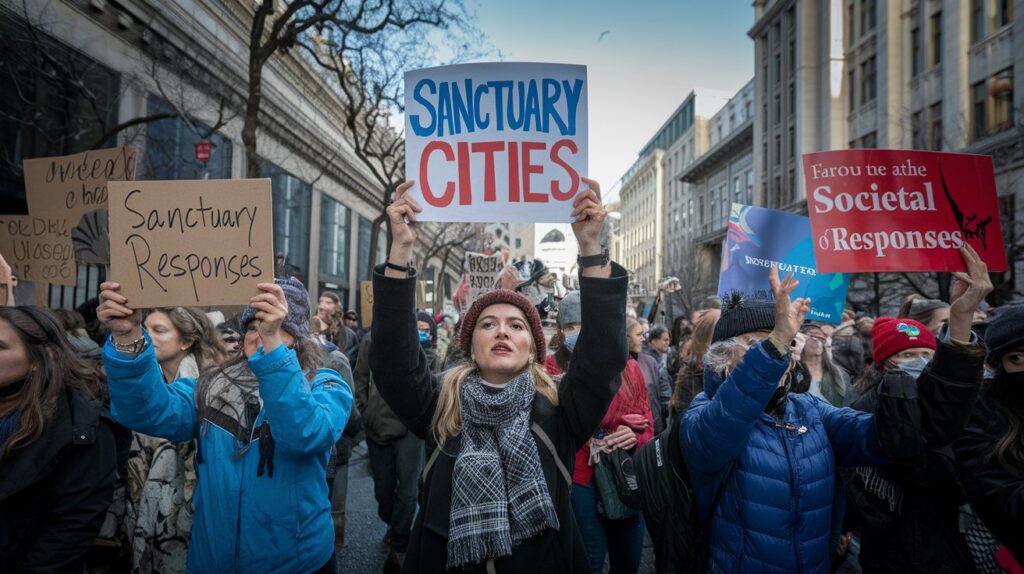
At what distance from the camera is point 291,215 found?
2197 centimetres

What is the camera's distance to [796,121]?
34.9 m

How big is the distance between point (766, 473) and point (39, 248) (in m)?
4.68

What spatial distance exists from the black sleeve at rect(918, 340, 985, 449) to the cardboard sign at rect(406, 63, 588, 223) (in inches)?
57.9

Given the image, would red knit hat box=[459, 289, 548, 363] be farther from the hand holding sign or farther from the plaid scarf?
the hand holding sign

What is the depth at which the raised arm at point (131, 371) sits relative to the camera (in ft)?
7.32

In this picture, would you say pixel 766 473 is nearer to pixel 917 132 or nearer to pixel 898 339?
pixel 898 339

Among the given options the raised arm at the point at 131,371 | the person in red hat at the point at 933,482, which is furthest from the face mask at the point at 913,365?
the raised arm at the point at 131,371

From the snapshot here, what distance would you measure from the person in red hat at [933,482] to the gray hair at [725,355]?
535mm

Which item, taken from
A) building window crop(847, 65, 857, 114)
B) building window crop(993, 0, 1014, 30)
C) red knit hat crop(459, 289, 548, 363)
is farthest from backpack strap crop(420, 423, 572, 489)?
building window crop(847, 65, 857, 114)

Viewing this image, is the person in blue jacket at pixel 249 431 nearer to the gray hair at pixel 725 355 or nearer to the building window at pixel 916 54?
the gray hair at pixel 725 355

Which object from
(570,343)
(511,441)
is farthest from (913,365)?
(511,441)

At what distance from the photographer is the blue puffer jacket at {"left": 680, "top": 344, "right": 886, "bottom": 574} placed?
7.61 ft

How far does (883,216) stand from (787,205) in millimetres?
34112

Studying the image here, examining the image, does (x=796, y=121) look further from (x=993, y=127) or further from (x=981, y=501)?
(x=981, y=501)
